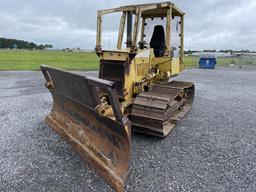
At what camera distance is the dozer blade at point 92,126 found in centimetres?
291

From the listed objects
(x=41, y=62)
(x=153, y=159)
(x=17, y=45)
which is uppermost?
(x=17, y=45)

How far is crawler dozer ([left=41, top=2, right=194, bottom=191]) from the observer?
10.0ft

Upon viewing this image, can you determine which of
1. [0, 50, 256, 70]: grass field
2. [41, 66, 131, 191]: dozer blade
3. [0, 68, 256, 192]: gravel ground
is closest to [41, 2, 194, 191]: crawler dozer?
[41, 66, 131, 191]: dozer blade

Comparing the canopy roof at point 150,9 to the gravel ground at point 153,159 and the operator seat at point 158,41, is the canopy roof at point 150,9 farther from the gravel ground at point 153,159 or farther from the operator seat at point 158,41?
the gravel ground at point 153,159

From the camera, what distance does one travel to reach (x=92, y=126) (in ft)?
12.0

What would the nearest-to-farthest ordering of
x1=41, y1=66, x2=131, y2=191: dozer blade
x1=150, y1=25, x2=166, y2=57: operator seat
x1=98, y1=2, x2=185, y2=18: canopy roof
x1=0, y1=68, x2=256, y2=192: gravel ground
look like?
x1=41, y1=66, x2=131, y2=191: dozer blade → x1=0, y1=68, x2=256, y2=192: gravel ground → x1=98, y1=2, x2=185, y2=18: canopy roof → x1=150, y1=25, x2=166, y2=57: operator seat

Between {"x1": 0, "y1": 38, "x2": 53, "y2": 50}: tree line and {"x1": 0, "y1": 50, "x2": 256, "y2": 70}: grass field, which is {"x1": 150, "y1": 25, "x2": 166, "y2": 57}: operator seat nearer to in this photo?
{"x1": 0, "y1": 50, "x2": 256, "y2": 70}: grass field

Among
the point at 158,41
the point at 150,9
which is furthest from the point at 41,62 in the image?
the point at 150,9

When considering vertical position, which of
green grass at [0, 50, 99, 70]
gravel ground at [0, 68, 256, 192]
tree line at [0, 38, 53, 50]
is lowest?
gravel ground at [0, 68, 256, 192]

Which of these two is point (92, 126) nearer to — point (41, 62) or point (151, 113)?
point (151, 113)

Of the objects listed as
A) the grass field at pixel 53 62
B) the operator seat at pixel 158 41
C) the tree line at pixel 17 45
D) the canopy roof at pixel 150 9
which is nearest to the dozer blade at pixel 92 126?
the canopy roof at pixel 150 9

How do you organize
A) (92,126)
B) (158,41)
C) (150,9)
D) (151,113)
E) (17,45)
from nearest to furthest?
(92,126) → (151,113) → (150,9) → (158,41) → (17,45)

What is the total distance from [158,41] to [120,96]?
7.90 feet

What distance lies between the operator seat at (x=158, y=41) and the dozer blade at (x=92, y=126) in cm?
293
